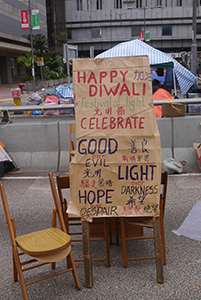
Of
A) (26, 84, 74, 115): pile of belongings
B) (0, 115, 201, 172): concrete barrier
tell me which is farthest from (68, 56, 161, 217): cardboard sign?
(26, 84, 74, 115): pile of belongings

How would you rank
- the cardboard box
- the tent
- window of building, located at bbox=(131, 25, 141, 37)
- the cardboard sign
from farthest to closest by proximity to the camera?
window of building, located at bbox=(131, 25, 141, 37) < the tent < the cardboard box < the cardboard sign

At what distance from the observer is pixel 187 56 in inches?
1513

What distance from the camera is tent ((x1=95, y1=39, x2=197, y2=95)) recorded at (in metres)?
12.8

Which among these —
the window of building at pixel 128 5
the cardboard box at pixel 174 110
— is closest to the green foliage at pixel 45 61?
the window of building at pixel 128 5

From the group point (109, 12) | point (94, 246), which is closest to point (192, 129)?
point (94, 246)

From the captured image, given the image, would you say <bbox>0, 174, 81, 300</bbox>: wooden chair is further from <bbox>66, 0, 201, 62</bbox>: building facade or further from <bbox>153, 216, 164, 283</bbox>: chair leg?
<bbox>66, 0, 201, 62</bbox>: building facade

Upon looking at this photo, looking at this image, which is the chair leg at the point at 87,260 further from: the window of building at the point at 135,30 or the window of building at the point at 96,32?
the window of building at the point at 96,32

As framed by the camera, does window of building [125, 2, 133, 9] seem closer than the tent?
No

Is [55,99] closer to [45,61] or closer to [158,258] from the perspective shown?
[158,258]

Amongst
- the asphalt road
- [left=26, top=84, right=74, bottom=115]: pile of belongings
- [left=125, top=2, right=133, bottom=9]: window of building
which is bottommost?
the asphalt road

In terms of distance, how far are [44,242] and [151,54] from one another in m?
11.9

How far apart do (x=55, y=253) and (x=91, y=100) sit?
1.48 metres

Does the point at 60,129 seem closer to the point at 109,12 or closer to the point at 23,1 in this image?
the point at 23,1

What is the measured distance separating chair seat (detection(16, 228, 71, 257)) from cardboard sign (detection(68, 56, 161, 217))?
1.07 feet
